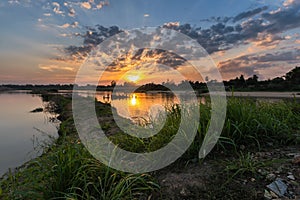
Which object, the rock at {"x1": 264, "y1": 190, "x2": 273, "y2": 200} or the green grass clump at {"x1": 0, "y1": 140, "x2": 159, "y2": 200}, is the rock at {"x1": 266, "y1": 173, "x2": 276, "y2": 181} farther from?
the green grass clump at {"x1": 0, "y1": 140, "x2": 159, "y2": 200}

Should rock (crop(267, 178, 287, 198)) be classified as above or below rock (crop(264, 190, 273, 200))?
above

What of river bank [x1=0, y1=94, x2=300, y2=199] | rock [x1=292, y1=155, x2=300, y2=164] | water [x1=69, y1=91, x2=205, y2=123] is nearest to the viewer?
river bank [x1=0, y1=94, x2=300, y2=199]

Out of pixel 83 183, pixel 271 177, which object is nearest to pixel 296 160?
pixel 271 177

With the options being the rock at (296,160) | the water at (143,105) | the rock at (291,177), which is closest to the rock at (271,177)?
the rock at (291,177)

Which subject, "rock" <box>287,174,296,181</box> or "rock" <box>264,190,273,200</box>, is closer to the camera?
"rock" <box>264,190,273,200</box>

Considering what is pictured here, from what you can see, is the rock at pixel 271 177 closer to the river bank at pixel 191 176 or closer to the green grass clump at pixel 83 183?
the river bank at pixel 191 176

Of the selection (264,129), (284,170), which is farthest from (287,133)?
(284,170)

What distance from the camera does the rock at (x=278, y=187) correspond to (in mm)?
1747

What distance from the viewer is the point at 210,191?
73.9 inches

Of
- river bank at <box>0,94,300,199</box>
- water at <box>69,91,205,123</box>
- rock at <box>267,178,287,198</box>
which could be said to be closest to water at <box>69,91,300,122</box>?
water at <box>69,91,205,123</box>

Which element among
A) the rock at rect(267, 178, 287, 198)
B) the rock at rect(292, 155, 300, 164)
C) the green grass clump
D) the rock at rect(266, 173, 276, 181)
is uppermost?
the rock at rect(292, 155, 300, 164)

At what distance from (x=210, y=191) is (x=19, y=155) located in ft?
20.2

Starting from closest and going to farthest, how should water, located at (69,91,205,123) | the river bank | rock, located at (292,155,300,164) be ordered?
the river bank → rock, located at (292,155,300,164) → water, located at (69,91,205,123)

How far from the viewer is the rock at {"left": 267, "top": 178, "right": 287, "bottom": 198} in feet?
5.73
